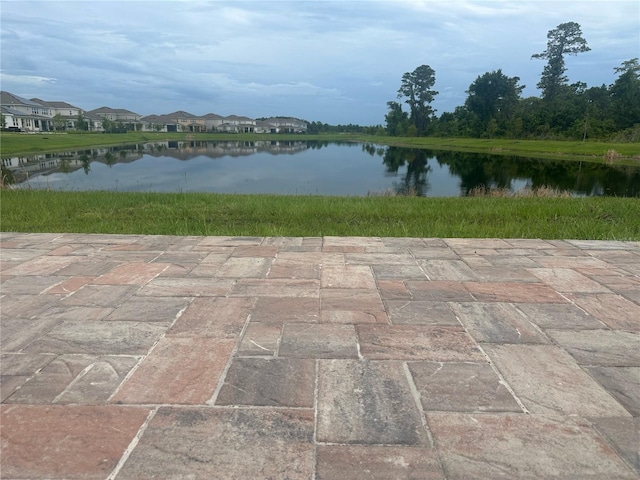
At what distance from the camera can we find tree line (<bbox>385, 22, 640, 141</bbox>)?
102ft

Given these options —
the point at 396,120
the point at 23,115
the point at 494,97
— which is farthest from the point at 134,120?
the point at 494,97

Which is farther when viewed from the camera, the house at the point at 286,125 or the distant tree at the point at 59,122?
the house at the point at 286,125

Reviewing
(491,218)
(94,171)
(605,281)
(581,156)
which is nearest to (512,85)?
(581,156)

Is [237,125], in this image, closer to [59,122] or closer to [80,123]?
[80,123]

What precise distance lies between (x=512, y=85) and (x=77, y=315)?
5144 cm

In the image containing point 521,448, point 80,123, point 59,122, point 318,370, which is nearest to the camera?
point 521,448

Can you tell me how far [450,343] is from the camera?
2152 millimetres

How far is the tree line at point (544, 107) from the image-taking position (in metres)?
31.0

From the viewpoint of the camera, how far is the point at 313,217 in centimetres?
617

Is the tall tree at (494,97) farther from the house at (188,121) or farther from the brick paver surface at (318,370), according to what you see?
the house at (188,121)

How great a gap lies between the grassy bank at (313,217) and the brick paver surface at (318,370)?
152 centimetres

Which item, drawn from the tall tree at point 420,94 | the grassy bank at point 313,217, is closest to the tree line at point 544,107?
the tall tree at point 420,94

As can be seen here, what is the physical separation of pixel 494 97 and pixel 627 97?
16.6m

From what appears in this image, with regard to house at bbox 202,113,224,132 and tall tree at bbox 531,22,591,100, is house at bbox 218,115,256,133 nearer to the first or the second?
house at bbox 202,113,224,132
